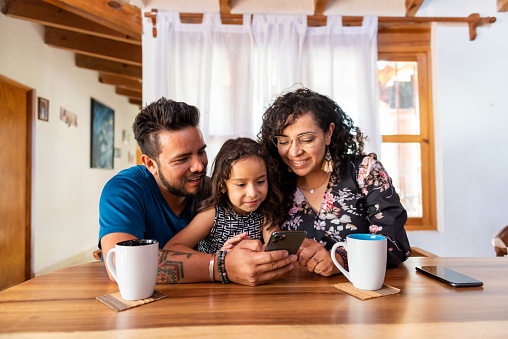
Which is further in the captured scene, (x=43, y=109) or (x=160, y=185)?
(x=43, y=109)

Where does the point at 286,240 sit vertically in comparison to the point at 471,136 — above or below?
below

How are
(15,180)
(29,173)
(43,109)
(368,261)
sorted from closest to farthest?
(368,261), (15,180), (29,173), (43,109)

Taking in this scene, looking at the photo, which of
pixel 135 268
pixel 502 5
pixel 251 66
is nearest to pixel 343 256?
pixel 135 268

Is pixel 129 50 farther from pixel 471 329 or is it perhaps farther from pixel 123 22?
pixel 471 329

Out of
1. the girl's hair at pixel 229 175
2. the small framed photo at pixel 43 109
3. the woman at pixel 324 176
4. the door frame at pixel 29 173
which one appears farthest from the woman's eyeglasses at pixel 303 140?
the small framed photo at pixel 43 109

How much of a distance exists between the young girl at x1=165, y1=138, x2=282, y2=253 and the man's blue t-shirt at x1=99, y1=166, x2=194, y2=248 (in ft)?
0.34

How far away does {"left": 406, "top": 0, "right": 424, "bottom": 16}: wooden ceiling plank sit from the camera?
2.98 m

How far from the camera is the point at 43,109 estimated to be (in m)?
4.27

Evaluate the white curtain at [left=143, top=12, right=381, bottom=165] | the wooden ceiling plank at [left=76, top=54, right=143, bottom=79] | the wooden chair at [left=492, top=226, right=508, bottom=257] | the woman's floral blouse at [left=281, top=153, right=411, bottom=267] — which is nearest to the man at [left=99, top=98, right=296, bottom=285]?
the woman's floral blouse at [left=281, top=153, right=411, bottom=267]

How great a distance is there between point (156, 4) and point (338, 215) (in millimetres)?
2547

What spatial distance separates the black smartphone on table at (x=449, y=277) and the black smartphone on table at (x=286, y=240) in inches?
16.2

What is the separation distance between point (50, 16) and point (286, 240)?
3.88 m

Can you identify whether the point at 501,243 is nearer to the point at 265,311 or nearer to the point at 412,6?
→ the point at 265,311

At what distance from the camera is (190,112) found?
1559 mm
